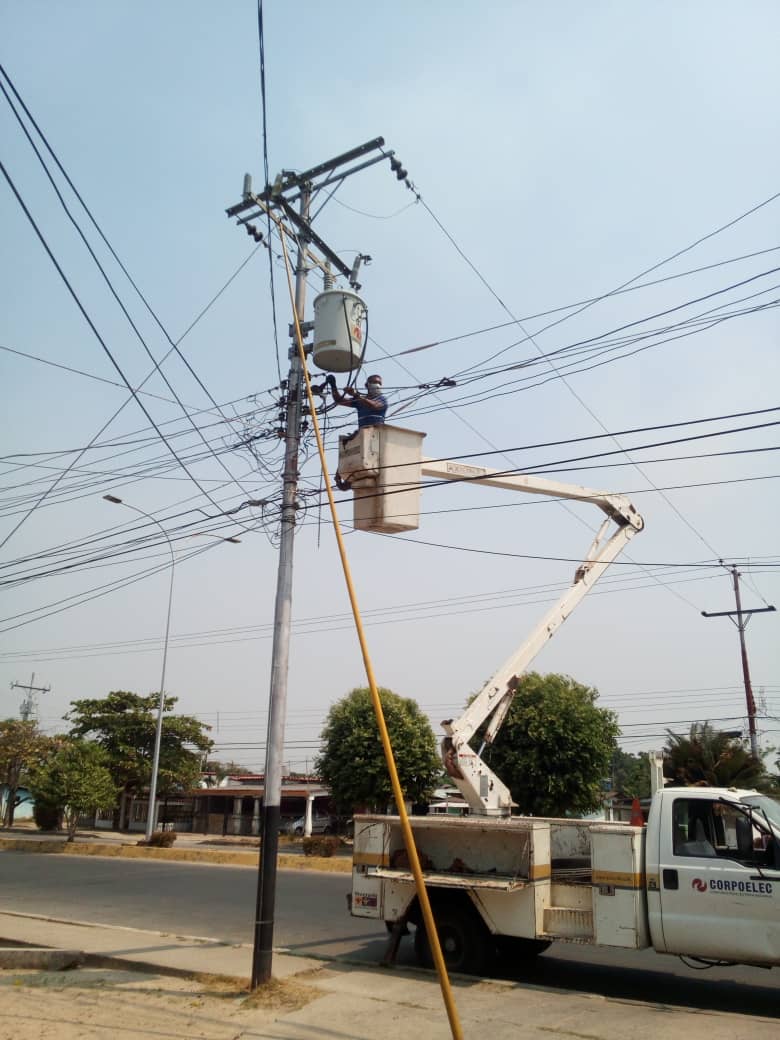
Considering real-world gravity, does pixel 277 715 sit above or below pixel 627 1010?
above

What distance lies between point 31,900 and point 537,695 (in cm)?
1711

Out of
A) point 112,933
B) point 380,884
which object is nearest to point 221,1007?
point 380,884

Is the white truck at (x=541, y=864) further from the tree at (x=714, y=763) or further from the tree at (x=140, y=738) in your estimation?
the tree at (x=140, y=738)

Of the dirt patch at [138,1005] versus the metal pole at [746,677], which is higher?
the metal pole at [746,677]

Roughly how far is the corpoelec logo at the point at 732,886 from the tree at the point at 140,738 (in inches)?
1552

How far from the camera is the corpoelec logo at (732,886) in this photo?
778 centimetres

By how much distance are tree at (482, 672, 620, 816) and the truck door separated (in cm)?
1891

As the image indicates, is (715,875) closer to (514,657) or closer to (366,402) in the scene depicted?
(514,657)

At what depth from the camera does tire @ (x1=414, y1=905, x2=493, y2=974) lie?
9.27m

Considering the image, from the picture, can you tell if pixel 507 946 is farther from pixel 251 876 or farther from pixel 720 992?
pixel 251 876

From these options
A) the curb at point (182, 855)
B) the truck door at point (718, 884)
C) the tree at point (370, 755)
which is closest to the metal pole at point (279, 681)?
the truck door at point (718, 884)

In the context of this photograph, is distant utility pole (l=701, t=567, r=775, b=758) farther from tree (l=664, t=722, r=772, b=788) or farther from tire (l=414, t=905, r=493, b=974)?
tire (l=414, t=905, r=493, b=974)

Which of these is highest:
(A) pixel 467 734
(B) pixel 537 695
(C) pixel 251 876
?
(B) pixel 537 695

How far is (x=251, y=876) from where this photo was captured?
71.0ft
